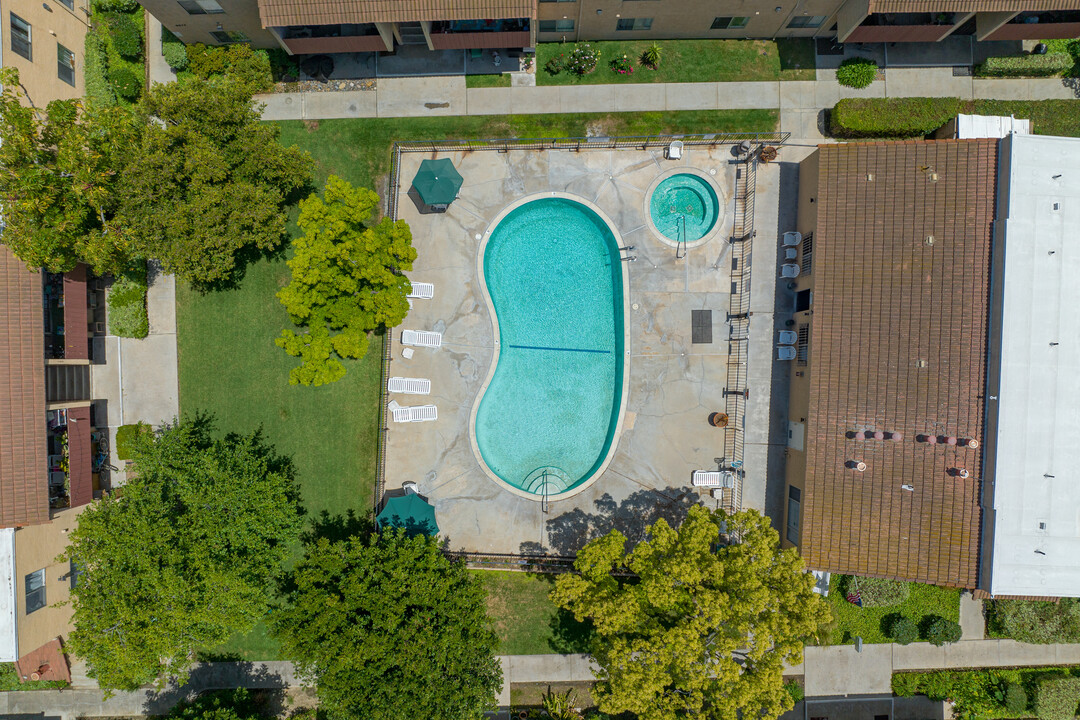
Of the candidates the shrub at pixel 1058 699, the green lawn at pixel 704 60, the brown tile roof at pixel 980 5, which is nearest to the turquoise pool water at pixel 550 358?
the green lawn at pixel 704 60

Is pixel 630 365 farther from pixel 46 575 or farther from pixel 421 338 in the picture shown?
pixel 46 575

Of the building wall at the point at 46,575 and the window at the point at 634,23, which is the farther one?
the window at the point at 634,23

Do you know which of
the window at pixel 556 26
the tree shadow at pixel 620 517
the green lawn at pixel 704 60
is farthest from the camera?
the green lawn at pixel 704 60

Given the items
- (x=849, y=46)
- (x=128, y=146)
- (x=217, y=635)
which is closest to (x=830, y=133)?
(x=849, y=46)

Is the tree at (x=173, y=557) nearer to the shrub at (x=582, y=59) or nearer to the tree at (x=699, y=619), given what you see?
the tree at (x=699, y=619)

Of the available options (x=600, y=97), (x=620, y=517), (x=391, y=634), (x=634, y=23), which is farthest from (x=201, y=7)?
(x=620, y=517)

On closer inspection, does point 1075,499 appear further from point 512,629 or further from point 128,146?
point 128,146

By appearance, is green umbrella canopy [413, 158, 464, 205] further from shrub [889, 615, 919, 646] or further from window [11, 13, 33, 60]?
shrub [889, 615, 919, 646]
